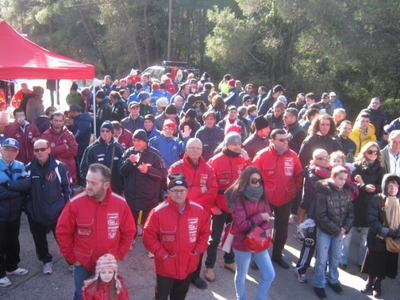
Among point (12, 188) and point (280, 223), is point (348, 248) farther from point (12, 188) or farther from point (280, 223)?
point (12, 188)

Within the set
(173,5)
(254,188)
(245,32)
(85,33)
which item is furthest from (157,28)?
(254,188)

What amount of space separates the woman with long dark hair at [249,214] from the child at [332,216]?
2.90ft

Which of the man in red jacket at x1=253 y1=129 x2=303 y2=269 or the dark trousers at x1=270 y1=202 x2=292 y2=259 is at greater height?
the man in red jacket at x1=253 y1=129 x2=303 y2=269

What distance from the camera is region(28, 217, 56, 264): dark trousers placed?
4812 millimetres

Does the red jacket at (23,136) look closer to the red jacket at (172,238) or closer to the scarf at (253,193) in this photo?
the red jacket at (172,238)

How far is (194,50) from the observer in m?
29.6

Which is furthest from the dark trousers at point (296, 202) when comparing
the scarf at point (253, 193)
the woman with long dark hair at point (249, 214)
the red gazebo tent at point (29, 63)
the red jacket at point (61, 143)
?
the red gazebo tent at point (29, 63)

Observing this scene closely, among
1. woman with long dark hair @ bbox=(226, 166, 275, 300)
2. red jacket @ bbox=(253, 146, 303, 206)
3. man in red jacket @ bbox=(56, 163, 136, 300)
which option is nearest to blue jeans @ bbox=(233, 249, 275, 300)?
woman with long dark hair @ bbox=(226, 166, 275, 300)

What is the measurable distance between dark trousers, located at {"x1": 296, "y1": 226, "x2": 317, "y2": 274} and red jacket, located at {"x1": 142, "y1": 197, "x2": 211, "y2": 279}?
1.89m

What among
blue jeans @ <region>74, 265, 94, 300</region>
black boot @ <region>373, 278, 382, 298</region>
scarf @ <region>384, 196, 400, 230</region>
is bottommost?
black boot @ <region>373, 278, 382, 298</region>

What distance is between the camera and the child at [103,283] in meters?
3.42

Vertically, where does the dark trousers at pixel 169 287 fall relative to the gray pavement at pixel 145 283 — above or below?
above

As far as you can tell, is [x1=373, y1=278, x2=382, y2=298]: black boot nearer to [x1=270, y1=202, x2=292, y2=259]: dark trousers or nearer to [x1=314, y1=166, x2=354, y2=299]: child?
[x1=314, y1=166, x2=354, y2=299]: child

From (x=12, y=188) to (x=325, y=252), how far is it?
366 centimetres
